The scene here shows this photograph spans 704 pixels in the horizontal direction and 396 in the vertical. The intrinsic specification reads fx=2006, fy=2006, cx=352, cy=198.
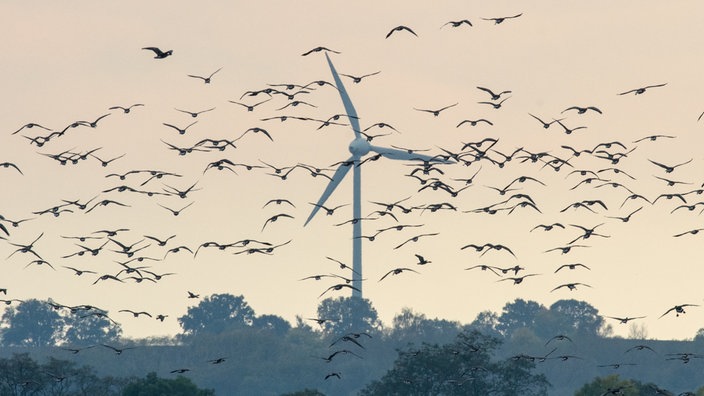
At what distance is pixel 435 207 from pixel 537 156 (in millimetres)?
7083

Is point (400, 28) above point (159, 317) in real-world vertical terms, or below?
above

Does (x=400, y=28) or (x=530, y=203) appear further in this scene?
(x=530, y=203)

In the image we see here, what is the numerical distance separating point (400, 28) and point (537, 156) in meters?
16.6

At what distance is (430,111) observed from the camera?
119250mm

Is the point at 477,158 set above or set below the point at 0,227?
above

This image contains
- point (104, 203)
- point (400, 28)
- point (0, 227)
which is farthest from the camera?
point (104, 203)

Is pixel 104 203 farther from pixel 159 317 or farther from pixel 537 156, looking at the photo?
pixel 537 156

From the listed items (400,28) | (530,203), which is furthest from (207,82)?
(530,203)

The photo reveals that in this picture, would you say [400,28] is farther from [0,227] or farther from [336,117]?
[0,227]

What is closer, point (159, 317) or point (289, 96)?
point (289, 96)

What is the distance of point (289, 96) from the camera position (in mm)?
114812

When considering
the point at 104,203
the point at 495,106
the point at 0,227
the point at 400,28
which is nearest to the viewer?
the point at 0,227

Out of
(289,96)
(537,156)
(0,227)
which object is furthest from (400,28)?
(0,227)

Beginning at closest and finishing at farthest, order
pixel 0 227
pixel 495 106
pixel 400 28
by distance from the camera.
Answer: pixel 0 227
pixel 400 28
pixel 495 106
